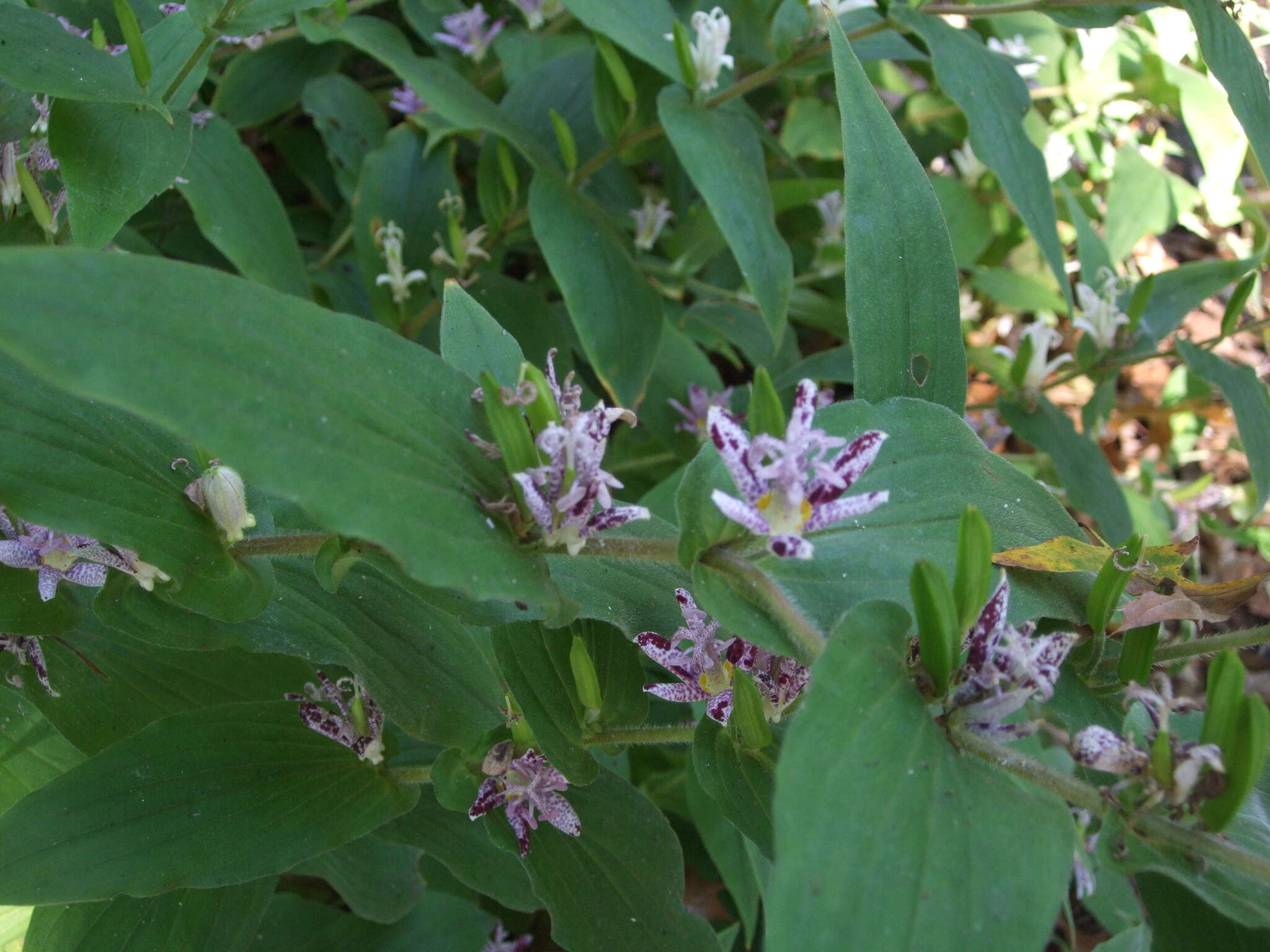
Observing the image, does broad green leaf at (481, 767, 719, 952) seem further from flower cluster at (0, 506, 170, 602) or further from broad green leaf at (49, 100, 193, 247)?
broad green leaf at (49, 100, 193, 247)

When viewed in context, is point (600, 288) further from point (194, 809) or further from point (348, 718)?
point (194, 809)

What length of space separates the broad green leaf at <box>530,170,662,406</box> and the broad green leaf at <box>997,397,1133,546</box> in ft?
2.00

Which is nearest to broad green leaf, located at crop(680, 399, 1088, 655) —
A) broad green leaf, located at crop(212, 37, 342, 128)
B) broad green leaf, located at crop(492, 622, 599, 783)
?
broad green leaf, located at crop(492, 622, 599, 783)

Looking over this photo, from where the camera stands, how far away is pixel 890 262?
972 mm

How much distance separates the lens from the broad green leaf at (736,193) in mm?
1470

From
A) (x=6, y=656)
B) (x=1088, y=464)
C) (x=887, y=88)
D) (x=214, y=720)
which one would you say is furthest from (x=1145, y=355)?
(x=6, y=656)

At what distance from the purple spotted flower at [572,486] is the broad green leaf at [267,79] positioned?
1411 mm

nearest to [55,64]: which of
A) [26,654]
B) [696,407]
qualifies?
[26,654]

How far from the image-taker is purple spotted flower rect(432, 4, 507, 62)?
6.19 ft

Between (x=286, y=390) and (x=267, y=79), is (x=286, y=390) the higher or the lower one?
the higher one

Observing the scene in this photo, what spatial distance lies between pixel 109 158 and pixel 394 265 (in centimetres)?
58

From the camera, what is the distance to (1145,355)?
1.64 m

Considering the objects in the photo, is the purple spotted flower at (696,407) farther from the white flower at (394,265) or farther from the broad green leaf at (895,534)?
the broad green leaf at (895,534)

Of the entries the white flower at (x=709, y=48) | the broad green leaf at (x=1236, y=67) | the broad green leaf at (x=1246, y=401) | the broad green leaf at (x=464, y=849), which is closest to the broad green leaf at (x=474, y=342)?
the broad green leaf at (x=464, y=849)
